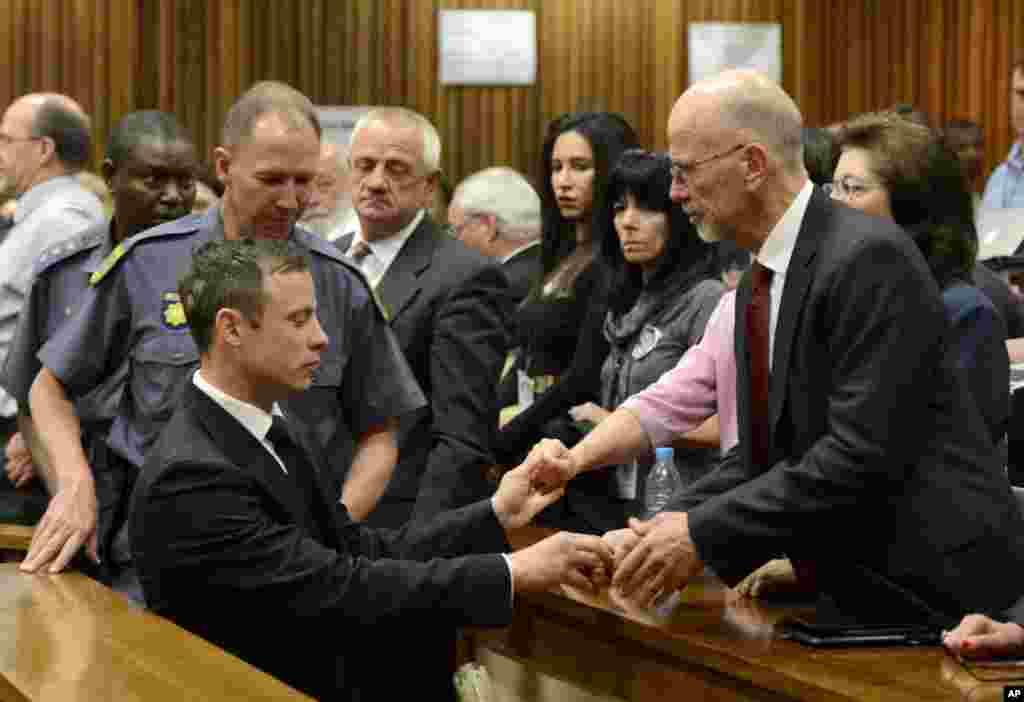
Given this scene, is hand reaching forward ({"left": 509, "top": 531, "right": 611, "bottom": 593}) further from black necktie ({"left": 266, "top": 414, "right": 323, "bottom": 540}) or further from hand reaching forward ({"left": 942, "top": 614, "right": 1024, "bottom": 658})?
hand reaching forward ({"left": 942, "top": 614, "right": 1024, "bottom": 658})

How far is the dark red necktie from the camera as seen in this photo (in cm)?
300

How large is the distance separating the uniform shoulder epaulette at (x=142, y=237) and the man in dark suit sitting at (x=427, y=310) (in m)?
0.55

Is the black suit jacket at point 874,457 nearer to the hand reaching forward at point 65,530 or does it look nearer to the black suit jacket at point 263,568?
the black suit jacket at point 263,568

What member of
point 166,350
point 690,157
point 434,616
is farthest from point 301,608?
point 690,157

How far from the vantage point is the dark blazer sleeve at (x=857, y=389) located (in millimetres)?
2779

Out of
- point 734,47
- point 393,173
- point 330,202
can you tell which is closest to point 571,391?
point 393,173

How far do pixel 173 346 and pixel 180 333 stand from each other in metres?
0.03

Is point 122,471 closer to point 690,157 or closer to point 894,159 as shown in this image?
point 690,157

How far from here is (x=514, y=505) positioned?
11.1 ft

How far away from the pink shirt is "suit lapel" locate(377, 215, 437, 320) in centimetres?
91

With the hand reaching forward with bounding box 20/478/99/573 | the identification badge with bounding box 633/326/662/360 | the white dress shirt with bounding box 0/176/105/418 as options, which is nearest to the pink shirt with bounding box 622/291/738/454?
the identification badge with bounding box 633/326/662/360

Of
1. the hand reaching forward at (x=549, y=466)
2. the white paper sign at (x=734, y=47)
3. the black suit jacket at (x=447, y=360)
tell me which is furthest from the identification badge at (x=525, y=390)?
the white paper sign at (x=734, y=47)

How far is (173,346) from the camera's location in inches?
138

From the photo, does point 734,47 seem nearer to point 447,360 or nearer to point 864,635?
point 447,360
